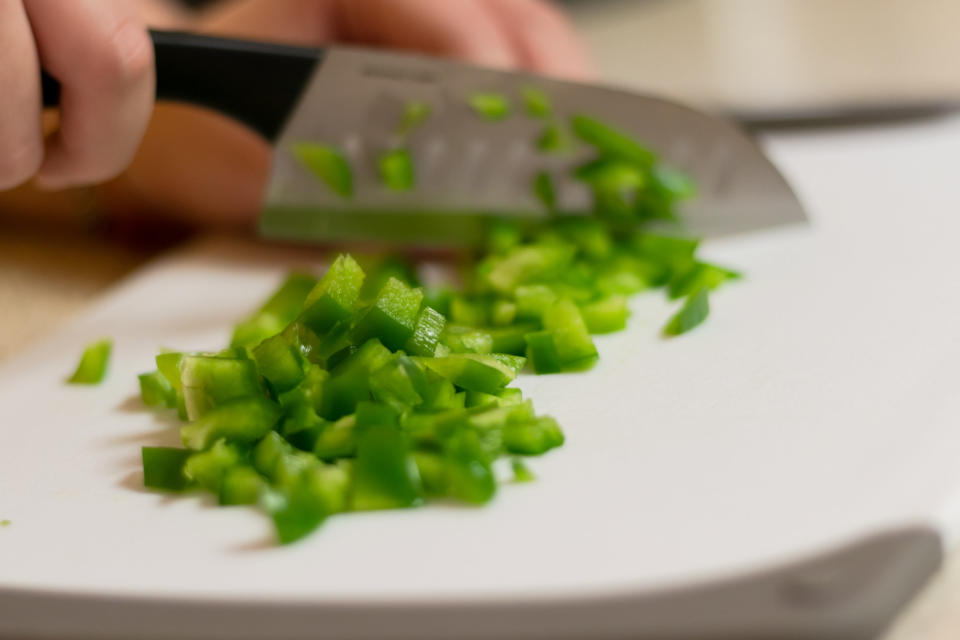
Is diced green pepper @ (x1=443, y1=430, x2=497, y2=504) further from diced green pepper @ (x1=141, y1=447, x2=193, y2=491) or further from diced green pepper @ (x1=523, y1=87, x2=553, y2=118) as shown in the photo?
diced green pepper @ (x1=523, y1=87, x2=553, y2=118)

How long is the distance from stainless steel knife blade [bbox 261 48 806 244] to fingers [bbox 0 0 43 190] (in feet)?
1.08

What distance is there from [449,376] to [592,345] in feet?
0.59

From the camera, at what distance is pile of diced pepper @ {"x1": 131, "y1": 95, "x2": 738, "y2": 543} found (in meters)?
0.77

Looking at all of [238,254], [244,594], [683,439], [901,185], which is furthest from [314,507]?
[901,185]

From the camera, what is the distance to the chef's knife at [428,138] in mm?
1237

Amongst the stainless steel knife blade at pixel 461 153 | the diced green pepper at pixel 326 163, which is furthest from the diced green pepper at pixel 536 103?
the diced green pepper at pixel 326 163

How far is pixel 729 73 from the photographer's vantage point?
2.55 m

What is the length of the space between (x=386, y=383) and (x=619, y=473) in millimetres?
199

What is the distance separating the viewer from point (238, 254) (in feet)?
4.83

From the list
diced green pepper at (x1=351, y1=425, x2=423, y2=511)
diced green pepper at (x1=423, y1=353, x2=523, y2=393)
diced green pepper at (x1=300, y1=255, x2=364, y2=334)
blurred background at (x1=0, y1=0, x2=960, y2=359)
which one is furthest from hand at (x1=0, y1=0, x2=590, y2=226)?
diced green pepper at (x1=351, y1=425, x2=423, y2=511)

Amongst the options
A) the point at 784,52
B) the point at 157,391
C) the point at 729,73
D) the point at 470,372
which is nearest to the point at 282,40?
the point at 157,391

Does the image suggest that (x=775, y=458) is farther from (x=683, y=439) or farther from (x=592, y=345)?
(x=592, y=345)

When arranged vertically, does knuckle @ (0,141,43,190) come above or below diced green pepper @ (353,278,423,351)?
above

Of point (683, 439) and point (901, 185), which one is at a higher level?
point (901, 185)
